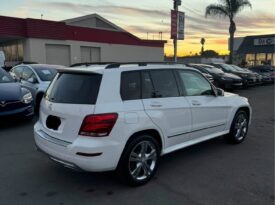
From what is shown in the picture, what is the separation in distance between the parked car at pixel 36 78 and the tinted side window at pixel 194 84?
533 centimetres

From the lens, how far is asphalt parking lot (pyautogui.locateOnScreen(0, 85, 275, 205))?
398 centimetres

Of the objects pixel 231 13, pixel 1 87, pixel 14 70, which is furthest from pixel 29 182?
pixel 231 13

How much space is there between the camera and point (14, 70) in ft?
37.9

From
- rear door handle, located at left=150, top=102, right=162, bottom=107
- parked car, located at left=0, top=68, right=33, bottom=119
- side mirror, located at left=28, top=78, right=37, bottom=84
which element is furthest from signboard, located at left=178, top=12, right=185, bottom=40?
rear door handle, located at left=150, top=102, right=162, bottom=107

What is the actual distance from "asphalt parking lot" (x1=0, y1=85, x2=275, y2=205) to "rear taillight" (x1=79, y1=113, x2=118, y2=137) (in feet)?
2.70

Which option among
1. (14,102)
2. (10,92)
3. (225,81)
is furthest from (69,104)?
(225,81)

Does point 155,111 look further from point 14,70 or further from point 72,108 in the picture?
point 14,70

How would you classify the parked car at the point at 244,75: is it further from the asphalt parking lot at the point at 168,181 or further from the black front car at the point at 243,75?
the asphalt parking lot at the point at 168,181

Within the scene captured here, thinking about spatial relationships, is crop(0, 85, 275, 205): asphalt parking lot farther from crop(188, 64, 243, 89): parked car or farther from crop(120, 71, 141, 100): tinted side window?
crop(188, 64, 243, 89): parked car

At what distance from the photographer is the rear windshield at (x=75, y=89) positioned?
4065mm

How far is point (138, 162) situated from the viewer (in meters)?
4.36

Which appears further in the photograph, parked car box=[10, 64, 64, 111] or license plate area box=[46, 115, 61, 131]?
parked car box=[10, 64, 64, 111]

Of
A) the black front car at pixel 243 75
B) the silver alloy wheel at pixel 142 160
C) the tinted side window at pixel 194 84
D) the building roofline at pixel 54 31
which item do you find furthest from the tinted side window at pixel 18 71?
the building roofline at pixel 54 31

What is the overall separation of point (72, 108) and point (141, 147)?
1070 mm
